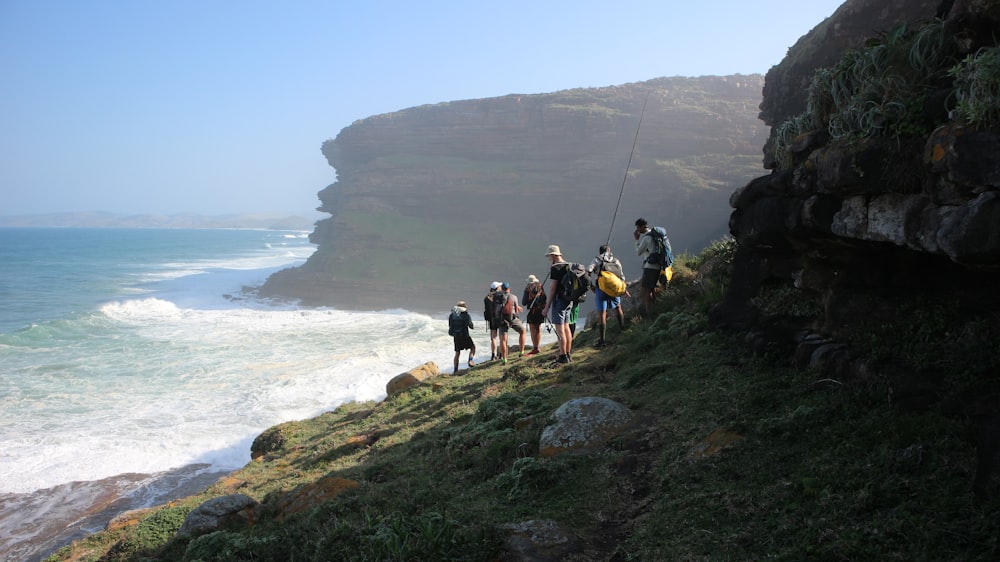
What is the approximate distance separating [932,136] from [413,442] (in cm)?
693

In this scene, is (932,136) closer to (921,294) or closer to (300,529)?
(921,294)

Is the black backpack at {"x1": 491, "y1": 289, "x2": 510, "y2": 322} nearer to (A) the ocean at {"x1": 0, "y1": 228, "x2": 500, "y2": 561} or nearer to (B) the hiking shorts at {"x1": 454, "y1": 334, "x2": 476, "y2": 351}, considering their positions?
(B) the hiking shorts at {"x1": 454, "y1": 334, "x2": 476, "y2": 351}

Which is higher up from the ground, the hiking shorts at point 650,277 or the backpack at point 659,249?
the backpack at point 659,249

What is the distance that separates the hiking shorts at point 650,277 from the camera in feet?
34.7

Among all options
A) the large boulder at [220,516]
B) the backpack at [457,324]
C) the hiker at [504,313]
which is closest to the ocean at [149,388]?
the large boulder at [220,516]

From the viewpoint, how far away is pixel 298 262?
A: 10481 centimetres

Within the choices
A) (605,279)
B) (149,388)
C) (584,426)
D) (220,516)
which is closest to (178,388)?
(149,388)

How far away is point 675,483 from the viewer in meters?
4.39

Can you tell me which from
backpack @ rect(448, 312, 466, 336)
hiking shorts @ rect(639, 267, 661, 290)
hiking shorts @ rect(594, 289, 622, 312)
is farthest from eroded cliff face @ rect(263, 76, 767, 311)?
hiking shorts @ rect(639, 267, 661, 290)

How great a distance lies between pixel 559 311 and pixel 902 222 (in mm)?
5651

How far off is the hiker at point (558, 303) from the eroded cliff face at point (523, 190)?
47752mm

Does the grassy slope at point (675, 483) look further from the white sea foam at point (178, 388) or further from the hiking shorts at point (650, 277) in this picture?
the white sea foam at point (178, 388)

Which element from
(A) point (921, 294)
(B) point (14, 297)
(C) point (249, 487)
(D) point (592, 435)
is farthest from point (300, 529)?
(B) point (14, 297)

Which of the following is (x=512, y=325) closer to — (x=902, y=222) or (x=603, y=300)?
(x=603, y=300)
